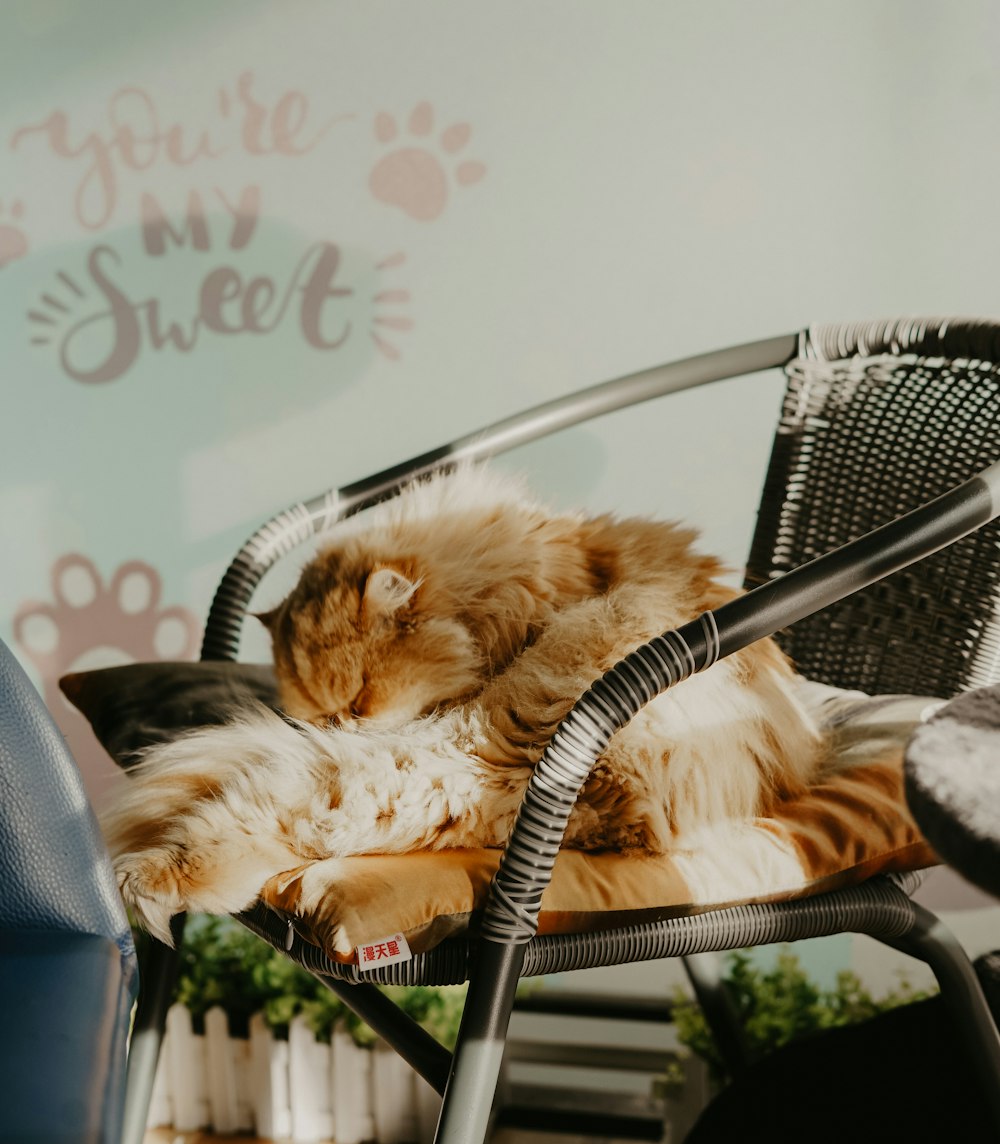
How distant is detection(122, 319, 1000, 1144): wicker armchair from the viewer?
70 centimetres

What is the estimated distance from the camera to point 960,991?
2.79ft

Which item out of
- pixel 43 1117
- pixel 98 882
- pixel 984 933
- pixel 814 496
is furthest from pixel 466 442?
pixel 984 933

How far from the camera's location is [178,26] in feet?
5.22

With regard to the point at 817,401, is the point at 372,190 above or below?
above

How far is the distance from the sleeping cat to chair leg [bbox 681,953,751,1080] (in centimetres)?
52

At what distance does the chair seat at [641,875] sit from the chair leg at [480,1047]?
33 millimetres

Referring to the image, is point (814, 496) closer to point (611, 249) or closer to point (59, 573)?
point (611, 249)

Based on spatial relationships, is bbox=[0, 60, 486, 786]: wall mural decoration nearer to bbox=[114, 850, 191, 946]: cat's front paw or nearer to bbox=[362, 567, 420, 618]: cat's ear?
bbox=[362, 567, 420, 618]: cat's ear

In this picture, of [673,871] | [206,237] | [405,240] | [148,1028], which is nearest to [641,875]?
[673,871]

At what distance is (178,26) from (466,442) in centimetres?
92

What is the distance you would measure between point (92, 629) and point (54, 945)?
1272 mm

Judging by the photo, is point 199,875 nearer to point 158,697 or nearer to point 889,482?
point 158,697

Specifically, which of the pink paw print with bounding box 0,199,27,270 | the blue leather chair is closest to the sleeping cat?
the blue leather chair

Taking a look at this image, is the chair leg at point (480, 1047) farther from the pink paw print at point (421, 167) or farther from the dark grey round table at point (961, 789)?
the pink paw print at point (421, 167)
